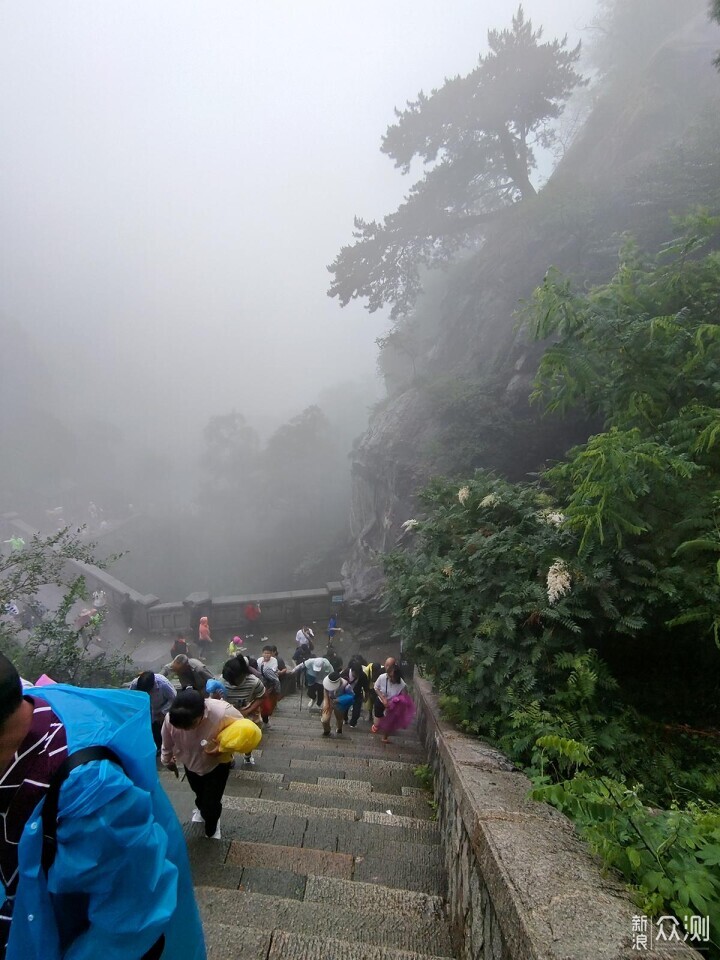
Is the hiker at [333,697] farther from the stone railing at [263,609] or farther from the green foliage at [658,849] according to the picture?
the stone railing at [263,609]

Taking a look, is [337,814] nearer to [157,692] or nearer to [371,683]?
[157,692]

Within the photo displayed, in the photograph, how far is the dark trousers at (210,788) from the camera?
2.96 m

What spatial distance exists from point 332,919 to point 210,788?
0.99 m

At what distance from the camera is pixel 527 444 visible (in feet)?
43.0

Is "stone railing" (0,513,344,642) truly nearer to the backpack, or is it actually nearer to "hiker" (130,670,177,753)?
"hiker" (130,670,177,753)

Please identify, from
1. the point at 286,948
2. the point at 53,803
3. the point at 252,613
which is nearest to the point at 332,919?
the point at 286,948

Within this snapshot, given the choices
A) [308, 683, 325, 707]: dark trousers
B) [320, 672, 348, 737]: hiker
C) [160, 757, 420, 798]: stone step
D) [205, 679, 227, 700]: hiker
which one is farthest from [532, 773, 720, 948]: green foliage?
[308, 683, 325, 707]: dark trousers

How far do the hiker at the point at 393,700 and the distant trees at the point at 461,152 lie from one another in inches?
643

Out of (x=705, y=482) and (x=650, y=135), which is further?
(x=650, y=135)

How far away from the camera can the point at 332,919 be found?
2484 mm

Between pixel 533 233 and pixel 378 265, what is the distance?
596 centimetres

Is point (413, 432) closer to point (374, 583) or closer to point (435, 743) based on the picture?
point (374, 583)

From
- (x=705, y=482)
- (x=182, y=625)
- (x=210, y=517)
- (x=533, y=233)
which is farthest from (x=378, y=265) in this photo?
(x=210, y=517)

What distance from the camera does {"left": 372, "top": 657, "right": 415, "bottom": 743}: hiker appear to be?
231 inches
